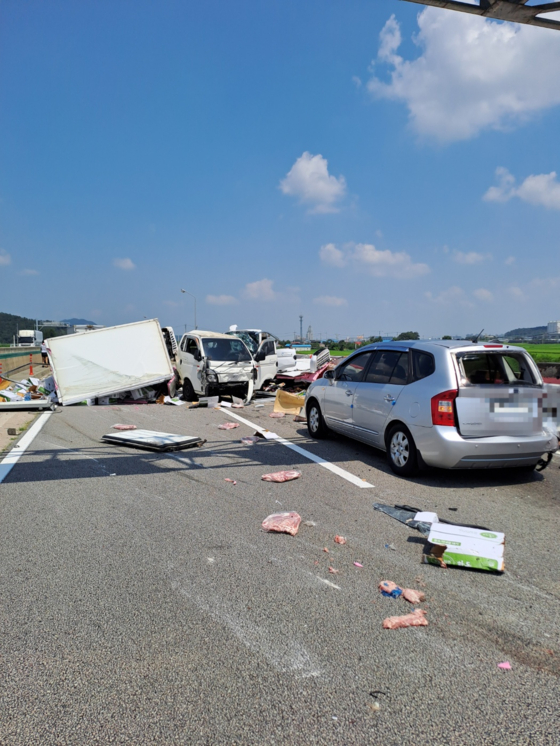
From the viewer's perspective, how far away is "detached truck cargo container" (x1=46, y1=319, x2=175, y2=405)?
15562mm

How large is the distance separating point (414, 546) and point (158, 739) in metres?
2.69

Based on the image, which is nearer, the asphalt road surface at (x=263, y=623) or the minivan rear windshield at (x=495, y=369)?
the asphalt road surface at (x=263, y=623)

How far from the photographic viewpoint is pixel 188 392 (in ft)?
55.0

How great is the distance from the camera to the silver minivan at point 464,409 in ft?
19.9

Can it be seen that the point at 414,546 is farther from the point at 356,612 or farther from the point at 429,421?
the point at 429,421

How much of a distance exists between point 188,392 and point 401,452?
11.0 m

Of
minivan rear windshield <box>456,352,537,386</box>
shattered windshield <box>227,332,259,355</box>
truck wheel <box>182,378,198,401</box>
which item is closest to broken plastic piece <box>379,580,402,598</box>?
minivan rear windshield <box>456,352,537,386</box>

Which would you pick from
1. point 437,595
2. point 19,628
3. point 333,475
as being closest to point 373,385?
point 333,475

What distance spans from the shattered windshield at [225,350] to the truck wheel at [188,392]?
1.22 metres

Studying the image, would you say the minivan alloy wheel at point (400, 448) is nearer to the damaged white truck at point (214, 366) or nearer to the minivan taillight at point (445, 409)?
the minivan taillight at point (445, 409)

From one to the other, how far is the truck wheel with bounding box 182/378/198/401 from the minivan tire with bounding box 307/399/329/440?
7.66 meters

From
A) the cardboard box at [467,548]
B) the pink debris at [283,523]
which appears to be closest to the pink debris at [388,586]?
the cardboard box at [467,548]

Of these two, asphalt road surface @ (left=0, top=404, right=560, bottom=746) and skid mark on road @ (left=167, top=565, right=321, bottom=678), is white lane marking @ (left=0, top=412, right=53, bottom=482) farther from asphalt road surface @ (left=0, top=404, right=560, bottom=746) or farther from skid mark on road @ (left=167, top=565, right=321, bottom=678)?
skid mark on road @ (left=167, top=565, right=321, bottom=678)

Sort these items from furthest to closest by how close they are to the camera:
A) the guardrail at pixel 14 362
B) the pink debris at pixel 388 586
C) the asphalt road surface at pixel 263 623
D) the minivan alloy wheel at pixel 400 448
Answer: the guardrail at pixel 14 362 → the minivan alloy wheel at pixel 400 448 → the pink debris at pixel 388 586 → the asphalt road surface at pixel 263 623
